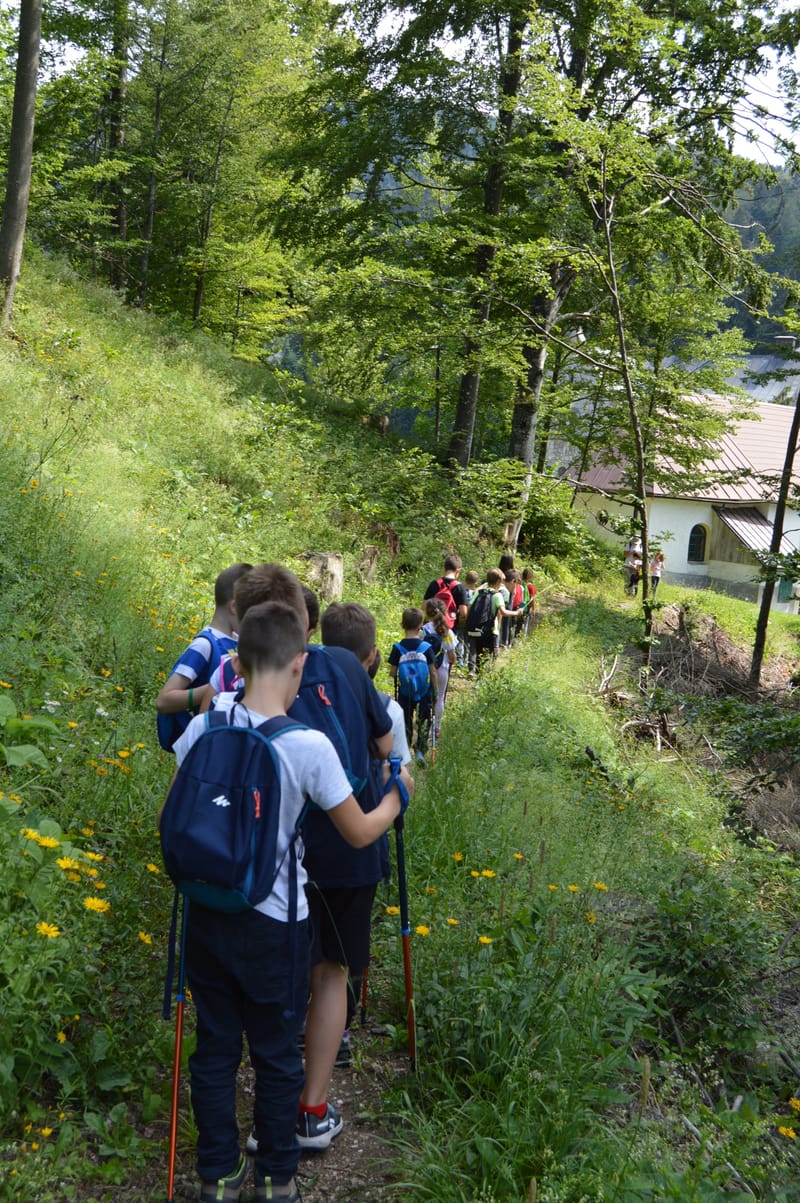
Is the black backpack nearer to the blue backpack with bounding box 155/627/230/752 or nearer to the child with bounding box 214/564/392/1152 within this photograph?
the blue backpack with bounding box 155/627/230/752

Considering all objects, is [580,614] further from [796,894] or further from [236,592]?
[236,592]

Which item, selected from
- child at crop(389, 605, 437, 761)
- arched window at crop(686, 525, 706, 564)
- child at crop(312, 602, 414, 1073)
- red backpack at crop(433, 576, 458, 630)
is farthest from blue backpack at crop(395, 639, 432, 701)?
arched window at crop(686, 525, 706, 564)

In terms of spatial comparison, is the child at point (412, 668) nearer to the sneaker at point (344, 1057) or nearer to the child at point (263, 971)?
the sneaker at point (344, 1057)

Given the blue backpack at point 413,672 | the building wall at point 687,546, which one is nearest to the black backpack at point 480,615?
the blue backpack at point 413,672

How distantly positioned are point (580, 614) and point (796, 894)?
37.9 feet

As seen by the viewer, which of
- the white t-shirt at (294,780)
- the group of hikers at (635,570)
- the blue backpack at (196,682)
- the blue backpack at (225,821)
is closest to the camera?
the blue backpack at (225,821)

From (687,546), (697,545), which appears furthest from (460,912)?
(697,545)

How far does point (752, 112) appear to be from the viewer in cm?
1473

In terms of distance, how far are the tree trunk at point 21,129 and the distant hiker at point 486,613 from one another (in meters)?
7.50

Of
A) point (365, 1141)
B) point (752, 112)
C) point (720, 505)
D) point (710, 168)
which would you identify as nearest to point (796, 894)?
point (365, 1141)

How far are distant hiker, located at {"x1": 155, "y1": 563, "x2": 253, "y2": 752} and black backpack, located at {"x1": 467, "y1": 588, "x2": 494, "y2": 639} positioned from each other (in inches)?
290

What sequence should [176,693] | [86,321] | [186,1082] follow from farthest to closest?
[86,321]
[176,693]
[186,1082]

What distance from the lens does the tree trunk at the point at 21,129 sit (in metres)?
12.5

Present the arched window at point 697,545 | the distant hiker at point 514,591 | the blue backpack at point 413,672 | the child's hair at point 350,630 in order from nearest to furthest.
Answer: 1. the child's hair at point 350,630
2. the blue backpack at point 413,672
3. the distant hiker at point 514,591
4. the arched window at point 697,545
